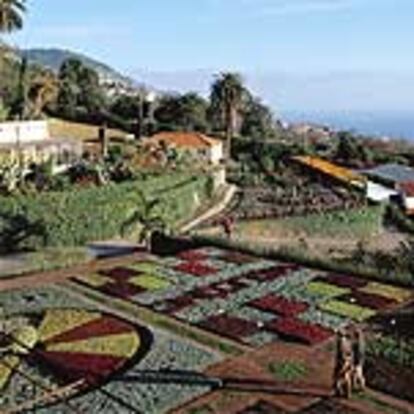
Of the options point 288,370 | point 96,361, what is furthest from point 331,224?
point 96,361

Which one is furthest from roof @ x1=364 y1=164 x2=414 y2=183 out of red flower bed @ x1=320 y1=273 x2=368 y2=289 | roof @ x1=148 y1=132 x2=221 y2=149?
red flower bed @ x1=320 y1=273 x2=368 y2=289

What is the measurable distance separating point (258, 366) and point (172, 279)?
10820mm

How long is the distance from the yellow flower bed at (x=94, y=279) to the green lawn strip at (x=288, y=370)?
465 inches

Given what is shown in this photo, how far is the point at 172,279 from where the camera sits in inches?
1459

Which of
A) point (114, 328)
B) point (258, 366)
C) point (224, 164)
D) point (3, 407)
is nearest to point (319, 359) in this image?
point (258, 366)

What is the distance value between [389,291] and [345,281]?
209 cm

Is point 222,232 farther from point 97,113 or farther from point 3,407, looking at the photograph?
point 97,113

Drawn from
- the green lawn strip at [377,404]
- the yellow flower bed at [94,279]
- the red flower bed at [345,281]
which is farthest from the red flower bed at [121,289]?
the green lawn strip at [377,404]

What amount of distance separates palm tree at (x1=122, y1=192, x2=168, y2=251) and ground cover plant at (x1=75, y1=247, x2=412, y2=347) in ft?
25.4

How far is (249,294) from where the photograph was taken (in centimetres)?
3447

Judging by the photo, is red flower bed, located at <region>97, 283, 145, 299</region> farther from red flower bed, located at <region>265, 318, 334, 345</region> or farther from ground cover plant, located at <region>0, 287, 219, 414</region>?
red flower bed, located at <region>265, 318, 334, 345</region>

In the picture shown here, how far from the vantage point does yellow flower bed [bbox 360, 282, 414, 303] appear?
34.3 metres

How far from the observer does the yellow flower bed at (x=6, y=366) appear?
1006 inches

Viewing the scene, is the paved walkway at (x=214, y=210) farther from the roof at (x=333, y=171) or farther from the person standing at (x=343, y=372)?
the person standing at (x=343, y=372)
